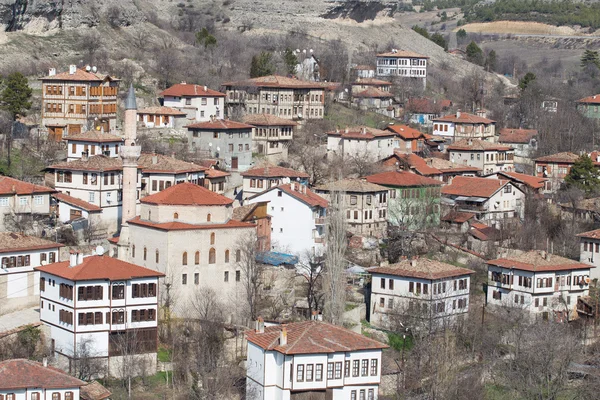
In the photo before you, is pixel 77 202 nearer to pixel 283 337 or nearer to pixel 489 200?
pixel 283 337

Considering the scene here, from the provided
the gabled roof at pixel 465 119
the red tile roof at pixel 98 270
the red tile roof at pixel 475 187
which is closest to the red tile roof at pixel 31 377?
the red tile roof at pixel 98 270

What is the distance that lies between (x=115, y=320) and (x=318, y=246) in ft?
48.6

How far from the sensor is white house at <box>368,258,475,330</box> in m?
60.9

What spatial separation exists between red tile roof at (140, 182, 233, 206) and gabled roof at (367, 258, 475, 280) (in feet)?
22.6

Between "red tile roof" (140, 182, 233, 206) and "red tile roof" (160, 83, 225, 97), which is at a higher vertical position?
"red tile roof" (160, 83, 225, 97)

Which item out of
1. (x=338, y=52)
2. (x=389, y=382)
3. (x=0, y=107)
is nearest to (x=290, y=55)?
(x=338, y=52)

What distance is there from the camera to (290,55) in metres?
99.7

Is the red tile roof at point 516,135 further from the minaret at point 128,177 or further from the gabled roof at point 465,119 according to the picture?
the minaret at point 128,177

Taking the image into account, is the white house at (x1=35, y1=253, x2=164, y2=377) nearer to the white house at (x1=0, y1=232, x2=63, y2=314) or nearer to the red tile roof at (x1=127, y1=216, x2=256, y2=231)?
the white house at (x1=0, y1=232, x2=63, y2=314)

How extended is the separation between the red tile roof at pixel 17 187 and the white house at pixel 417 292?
1355 centimetres

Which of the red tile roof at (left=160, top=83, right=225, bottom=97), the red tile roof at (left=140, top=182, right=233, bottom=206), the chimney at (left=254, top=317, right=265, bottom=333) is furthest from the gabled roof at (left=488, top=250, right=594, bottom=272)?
the red tile roof at (left=160, top=83, right=225, bottom=97)

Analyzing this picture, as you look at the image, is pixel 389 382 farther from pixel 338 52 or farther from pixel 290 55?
pixel 338 52

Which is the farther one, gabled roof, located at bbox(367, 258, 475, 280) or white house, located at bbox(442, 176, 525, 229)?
white house, located at bbox(442, 176, 525, 229)

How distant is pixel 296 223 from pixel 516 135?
32739 millimetres
